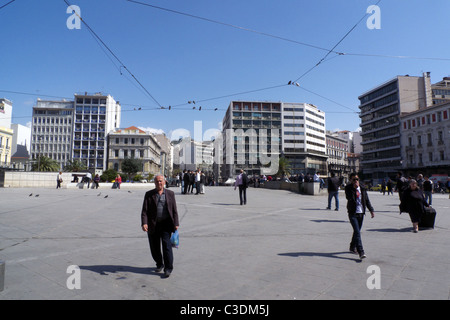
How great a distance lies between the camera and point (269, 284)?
3807 mm

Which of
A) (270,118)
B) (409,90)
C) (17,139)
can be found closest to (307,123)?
(270,118)

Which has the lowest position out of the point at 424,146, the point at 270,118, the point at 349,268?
the point at 349,268

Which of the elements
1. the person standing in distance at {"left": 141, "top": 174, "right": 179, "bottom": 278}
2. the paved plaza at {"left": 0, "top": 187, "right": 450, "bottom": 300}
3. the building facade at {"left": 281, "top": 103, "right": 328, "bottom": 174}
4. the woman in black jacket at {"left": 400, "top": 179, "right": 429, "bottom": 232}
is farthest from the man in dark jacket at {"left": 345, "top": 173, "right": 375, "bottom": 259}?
the building facade at {"left": 281, "top": 103, "right": 328, "bottom": 174}

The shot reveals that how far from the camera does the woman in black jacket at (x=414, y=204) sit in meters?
7.75

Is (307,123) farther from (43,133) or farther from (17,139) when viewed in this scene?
(17,139)

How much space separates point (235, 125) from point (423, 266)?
89.8 m

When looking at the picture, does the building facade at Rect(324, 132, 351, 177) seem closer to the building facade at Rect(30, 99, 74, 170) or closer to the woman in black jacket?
the building facade at Rect(30, 99, 74, 170)

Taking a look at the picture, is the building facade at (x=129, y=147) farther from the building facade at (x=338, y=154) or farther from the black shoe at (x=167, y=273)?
the black shoe at (x=167, y=273)

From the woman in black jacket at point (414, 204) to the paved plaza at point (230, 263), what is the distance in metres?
0.46

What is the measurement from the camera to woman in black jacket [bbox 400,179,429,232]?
775 centimetres

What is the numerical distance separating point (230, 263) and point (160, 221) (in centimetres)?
145

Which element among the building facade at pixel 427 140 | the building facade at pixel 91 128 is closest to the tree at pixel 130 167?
the building facade at pixel 91 128

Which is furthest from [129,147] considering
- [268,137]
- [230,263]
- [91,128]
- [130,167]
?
[230,263]

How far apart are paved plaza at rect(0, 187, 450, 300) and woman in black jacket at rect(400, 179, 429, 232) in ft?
1.51
